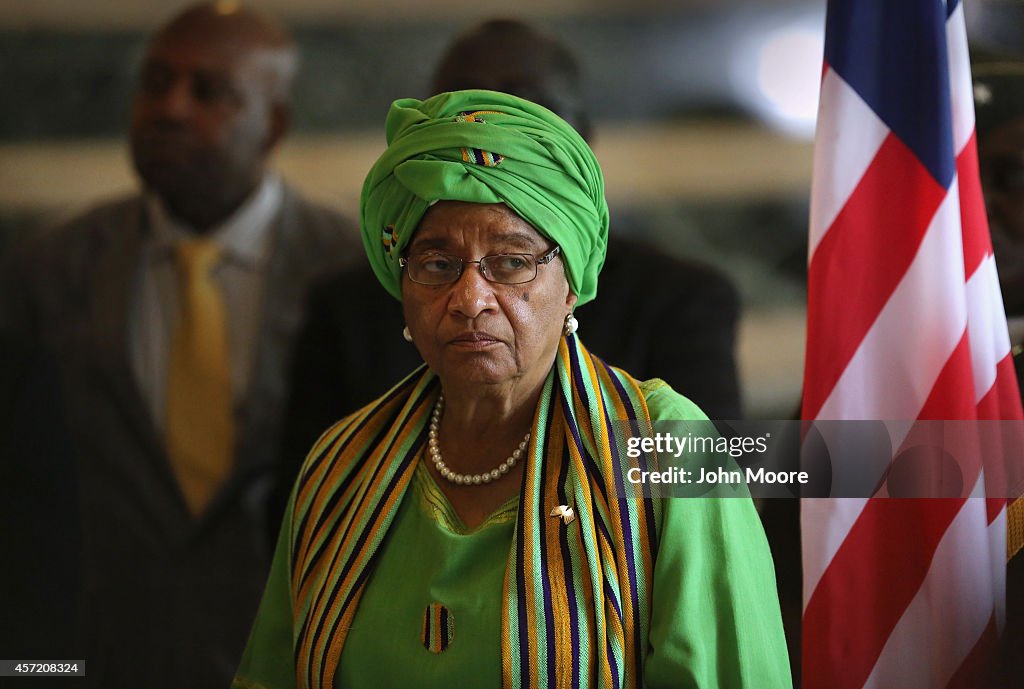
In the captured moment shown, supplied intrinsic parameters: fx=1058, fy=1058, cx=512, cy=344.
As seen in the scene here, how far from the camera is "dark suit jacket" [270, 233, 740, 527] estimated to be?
210 cm

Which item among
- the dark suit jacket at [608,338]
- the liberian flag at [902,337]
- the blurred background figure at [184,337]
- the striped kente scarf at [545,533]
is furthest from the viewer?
the blurred background figure at [184,337]

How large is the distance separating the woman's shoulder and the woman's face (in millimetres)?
187

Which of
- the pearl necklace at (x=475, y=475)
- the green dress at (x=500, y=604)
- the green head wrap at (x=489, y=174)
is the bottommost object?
the green dress at (x=500, y=604)

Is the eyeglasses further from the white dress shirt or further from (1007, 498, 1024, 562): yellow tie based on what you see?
(1007, 498, 1024, 562): yellow tie

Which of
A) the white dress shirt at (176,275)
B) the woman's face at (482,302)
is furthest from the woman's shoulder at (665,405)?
the white dress shirt at (176,275)

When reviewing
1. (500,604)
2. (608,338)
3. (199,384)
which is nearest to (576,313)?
(608,338)

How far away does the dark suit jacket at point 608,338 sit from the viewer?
Answer: 2.10 m

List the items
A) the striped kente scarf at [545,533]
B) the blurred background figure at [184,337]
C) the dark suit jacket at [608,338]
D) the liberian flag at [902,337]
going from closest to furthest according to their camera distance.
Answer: the striped kente scarf at [545,533]
the liberian flag at [902,337]
the dark suit jacket at [608,338]
the blurred background figure at [184,337]

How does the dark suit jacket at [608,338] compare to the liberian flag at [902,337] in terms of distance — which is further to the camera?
the dark suit jacket at [608,338]

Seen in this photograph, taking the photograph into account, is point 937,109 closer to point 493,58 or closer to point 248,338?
point 493,58

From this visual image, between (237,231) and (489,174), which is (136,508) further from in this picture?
(489,174)

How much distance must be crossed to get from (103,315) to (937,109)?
1796 millimetres

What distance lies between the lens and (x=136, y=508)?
2.37 metres

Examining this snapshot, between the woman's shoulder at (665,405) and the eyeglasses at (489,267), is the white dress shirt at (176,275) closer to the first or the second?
the eyeglasses at (489,267)
